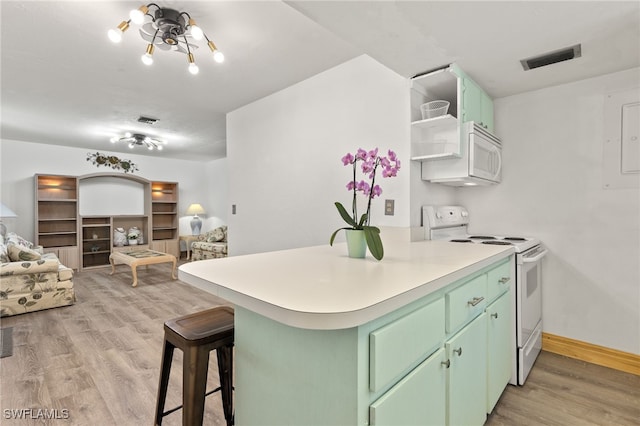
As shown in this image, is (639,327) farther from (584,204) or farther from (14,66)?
(14,66)

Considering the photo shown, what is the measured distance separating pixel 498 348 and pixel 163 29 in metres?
2.72

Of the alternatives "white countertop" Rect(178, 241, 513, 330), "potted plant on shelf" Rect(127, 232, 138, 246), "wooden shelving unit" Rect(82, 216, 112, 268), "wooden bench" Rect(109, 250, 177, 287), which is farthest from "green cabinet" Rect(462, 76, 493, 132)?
"wooden shelving unit" Rect(82, 216, 112, 268)

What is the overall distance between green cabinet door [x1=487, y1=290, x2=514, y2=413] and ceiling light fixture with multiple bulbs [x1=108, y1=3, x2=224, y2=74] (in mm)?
2277

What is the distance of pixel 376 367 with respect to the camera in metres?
0.77

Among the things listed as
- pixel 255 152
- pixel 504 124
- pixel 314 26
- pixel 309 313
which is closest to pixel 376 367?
pixel 309 313

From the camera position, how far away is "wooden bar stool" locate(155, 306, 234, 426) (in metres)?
1.12

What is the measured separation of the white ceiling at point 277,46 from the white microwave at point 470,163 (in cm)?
42

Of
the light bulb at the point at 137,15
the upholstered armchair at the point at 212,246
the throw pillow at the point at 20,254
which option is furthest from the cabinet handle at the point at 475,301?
the upholstered armchair at the point at 212,246

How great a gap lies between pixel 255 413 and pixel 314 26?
85.1 inches

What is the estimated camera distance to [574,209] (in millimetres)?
2324

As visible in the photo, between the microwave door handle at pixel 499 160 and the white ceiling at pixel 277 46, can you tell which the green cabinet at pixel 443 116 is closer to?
the white ceiling at pixel 277 46

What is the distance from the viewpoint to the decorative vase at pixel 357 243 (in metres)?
1.43

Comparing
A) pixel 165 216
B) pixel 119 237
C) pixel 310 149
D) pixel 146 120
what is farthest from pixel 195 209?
pixel 310 149

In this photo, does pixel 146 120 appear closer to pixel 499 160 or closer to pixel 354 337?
pixel 499 160
